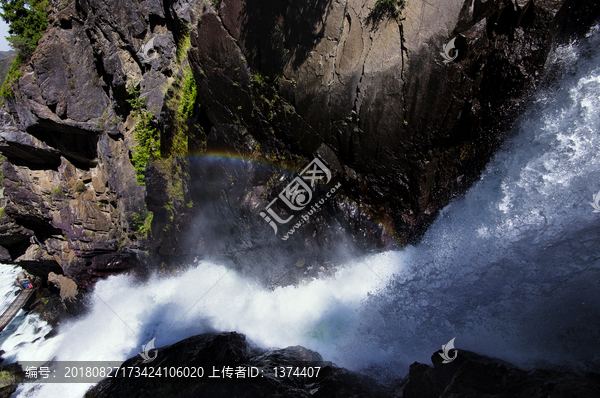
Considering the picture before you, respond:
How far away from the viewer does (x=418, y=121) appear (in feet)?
15.9

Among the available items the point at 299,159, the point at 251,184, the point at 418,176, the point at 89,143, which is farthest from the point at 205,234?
the point at 418,176

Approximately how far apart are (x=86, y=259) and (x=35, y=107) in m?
5.19

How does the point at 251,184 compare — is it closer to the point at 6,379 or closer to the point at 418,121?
the point at 418,121

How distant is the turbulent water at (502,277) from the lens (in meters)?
4.10
